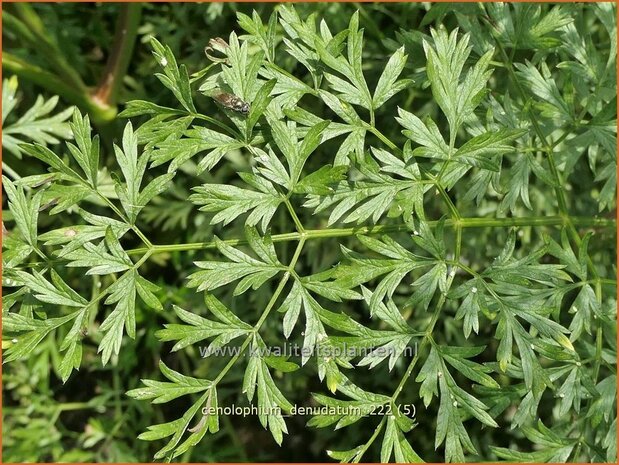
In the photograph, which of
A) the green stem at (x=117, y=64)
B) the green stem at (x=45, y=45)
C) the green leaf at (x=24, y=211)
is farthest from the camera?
the green stem at (x=117, y=64)

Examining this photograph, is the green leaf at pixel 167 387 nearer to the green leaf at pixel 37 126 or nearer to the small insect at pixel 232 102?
the small insect at pixel 232 102

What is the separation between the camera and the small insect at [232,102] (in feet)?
5.40

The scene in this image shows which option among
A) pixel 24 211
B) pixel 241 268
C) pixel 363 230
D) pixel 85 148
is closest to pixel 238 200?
pixel 241 268

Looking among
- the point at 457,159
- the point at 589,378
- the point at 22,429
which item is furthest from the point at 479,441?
the point at 22,429

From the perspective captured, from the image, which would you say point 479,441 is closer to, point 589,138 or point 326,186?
point 589,138

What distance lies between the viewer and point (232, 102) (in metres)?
1.65

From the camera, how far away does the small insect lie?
5.40ft

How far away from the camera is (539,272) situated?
5.50ft

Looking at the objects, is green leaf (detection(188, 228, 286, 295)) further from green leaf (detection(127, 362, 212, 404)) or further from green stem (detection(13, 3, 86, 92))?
green stem (detection(13, 3, 86, 92))

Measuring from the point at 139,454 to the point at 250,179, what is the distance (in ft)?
5.98

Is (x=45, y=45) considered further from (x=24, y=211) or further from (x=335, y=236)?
(x=335, y=236)

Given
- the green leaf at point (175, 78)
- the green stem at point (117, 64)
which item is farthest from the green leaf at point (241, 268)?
the green stem at point (117, 64)

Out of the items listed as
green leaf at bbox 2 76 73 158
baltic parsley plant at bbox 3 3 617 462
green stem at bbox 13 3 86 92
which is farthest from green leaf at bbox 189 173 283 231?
green stem at bbox 13 3 86 92

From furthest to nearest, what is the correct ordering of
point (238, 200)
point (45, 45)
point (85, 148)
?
1. point (45, 45)
2. point (85, 148)
3. point (238, 200)
